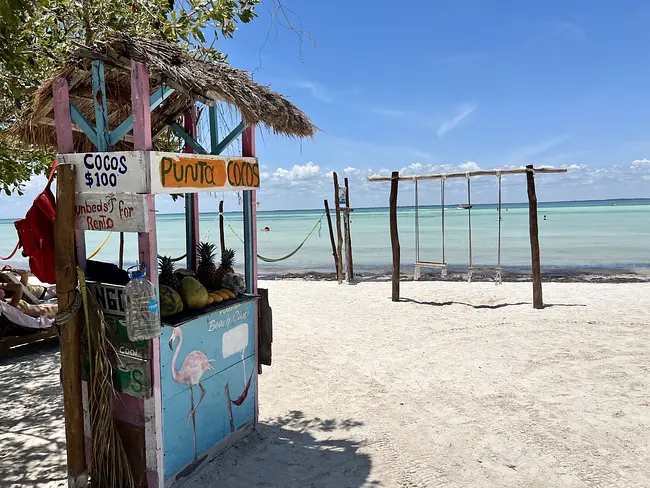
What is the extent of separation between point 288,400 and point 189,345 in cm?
167

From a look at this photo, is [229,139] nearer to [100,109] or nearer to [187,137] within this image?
[187,137]

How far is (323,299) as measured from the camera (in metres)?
9.09

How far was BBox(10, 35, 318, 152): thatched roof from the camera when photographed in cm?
261

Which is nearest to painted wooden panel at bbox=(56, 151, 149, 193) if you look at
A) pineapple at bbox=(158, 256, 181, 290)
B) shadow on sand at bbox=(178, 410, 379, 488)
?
pineapple at bbox=(158, 256, 181, 290)

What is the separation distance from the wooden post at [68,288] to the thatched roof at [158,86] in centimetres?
28

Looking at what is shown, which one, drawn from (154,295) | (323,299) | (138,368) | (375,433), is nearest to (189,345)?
(138,368)

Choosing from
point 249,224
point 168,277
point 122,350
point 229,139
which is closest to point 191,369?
point 122,350

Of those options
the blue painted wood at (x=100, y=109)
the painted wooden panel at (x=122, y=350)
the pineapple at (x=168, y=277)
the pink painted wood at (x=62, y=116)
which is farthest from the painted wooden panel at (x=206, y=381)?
the blue painted wood at (x=100, y=109)

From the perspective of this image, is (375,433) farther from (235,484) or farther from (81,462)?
(81,462)

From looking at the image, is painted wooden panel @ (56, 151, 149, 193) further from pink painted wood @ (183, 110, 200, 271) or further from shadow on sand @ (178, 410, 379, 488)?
shadow on sand @ (178, 410, 379, 488)

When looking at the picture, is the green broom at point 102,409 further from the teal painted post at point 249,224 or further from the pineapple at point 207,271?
the teal painted post at point 249,224

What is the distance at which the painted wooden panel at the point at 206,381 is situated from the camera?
9.25 ft

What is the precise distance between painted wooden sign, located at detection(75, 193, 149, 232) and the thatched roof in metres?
0.70

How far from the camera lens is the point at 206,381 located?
3.09 m
